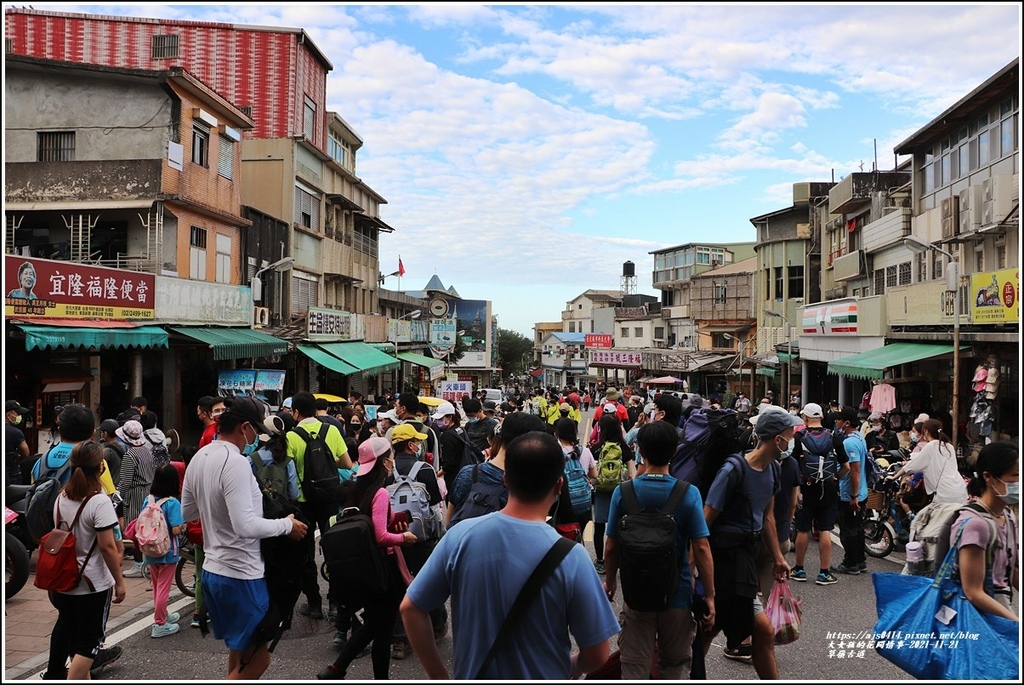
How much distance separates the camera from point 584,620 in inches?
111

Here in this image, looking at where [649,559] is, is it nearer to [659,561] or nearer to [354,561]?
[659,561]

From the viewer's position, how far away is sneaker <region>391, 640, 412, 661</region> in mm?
5973

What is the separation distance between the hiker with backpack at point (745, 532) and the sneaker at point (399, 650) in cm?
235

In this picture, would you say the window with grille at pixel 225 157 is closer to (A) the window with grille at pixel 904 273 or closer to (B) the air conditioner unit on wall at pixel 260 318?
(B) the air conditioner unit on wall at pixel 260 318

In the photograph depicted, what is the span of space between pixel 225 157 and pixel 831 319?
19.7 metres

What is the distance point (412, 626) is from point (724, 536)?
8.31ft

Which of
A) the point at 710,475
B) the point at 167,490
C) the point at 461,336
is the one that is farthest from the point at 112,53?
the point at 461,336

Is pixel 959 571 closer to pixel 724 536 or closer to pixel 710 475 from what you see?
pixel 724 536

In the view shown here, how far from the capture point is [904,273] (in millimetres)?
25656

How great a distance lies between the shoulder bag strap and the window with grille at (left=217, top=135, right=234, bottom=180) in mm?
21198

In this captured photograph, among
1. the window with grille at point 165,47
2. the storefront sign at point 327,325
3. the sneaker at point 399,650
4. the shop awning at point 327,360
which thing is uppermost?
the window with grille at point 165,47

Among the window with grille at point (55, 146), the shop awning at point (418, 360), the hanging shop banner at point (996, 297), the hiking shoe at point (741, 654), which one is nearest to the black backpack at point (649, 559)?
the hiking shoe at point (741, 654)

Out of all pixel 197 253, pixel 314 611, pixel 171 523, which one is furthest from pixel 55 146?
pixel 314 611

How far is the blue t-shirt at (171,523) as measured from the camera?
6.51 meters
